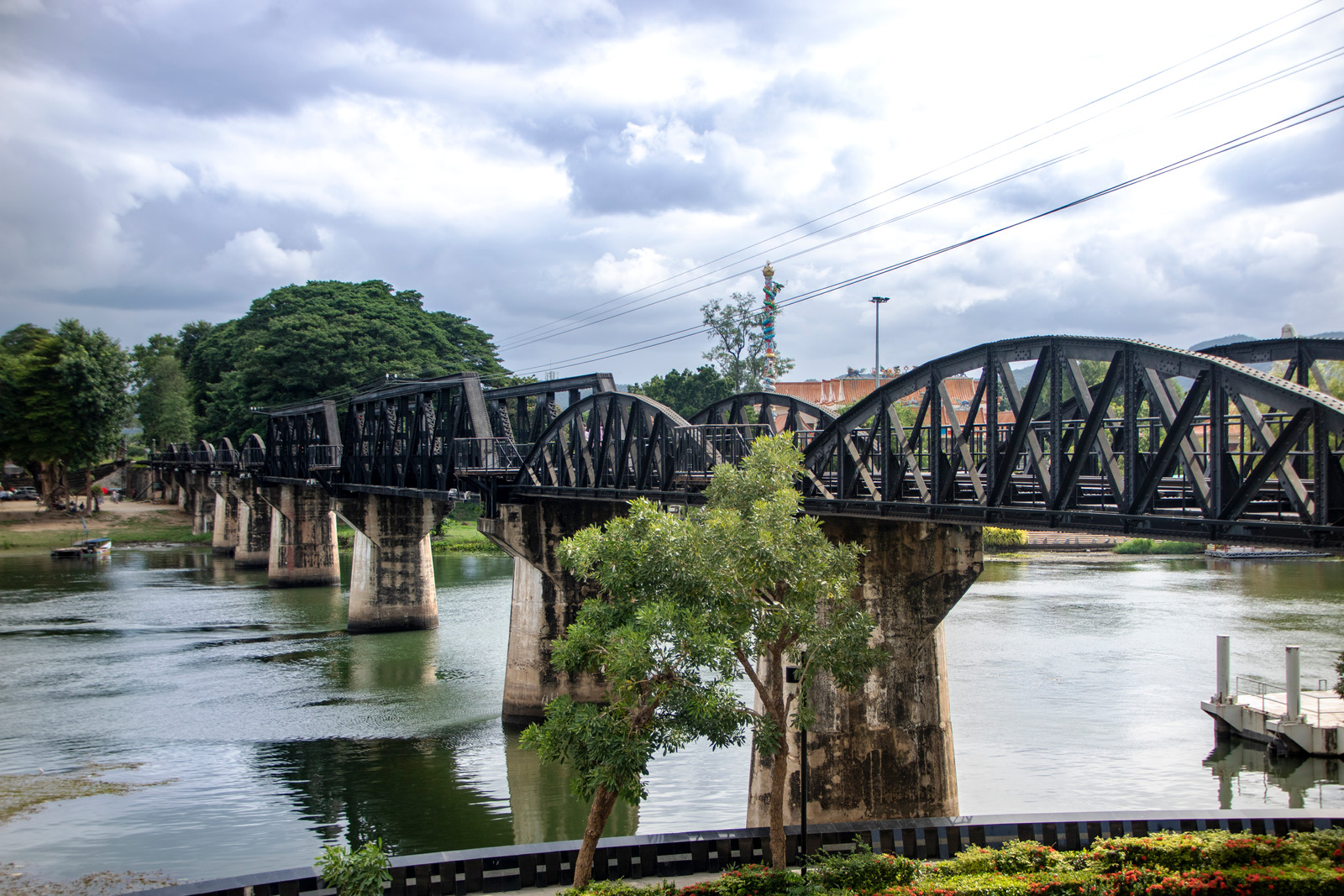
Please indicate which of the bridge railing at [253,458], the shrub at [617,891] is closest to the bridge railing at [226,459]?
the bridge railing at [253,458]

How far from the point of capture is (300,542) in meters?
68.6

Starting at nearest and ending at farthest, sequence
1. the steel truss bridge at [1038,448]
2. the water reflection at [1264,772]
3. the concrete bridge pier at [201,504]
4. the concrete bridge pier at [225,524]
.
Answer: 1. the steel truss bridge at [1038,448]
2. the water reflection at [1264,772]
3. the concrete bridge pier at [225,524]
4. the concrete bridge pier at [201,504]

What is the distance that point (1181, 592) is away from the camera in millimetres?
58250

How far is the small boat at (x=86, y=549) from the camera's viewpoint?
83938mm

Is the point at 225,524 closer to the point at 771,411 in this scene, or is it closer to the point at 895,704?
the point at 771,411

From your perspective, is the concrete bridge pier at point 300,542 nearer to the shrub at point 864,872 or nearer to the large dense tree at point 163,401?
the large dense tree at point 163,401

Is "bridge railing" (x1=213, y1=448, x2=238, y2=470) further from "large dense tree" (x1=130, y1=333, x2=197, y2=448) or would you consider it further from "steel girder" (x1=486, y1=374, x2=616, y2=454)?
"steel girder" (x1=486, y1=374, x2=616, y2=454)

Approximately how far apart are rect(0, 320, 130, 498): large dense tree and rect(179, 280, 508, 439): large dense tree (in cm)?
886

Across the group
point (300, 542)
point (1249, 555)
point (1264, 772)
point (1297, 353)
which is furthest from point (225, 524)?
point (1297, 353)

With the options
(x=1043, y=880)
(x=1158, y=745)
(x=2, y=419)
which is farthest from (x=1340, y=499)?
(x=2, y=419)

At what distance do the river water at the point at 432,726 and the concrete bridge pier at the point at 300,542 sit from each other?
7.92 meters

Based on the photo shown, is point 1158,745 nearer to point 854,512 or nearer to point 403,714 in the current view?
point 854,512

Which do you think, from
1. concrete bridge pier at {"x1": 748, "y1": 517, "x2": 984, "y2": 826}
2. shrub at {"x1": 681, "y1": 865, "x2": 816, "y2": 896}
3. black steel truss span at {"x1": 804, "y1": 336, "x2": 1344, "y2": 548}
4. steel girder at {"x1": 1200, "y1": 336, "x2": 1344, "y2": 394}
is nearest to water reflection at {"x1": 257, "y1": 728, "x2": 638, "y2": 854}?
concrete bridge pier at {"x1": 748, "y1": 517, "x2": 984, "y2": 826}

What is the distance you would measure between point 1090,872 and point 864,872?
10.5 feet
